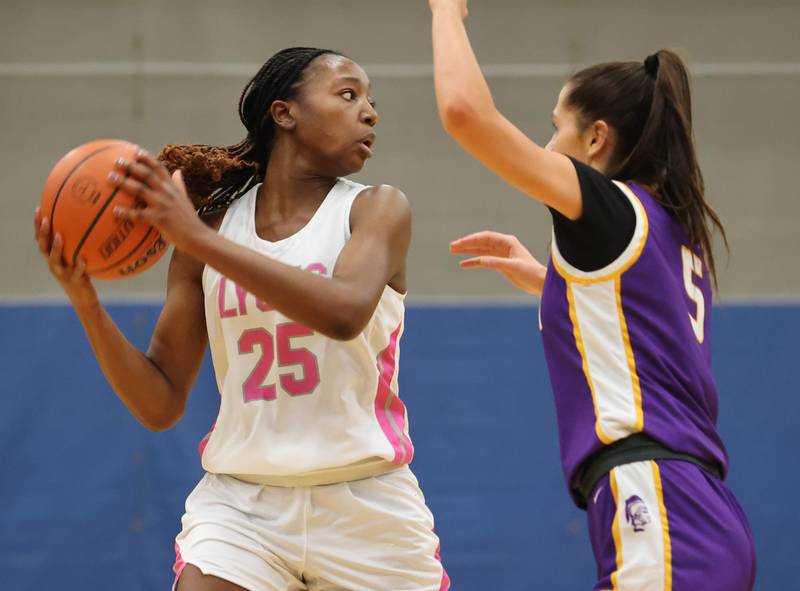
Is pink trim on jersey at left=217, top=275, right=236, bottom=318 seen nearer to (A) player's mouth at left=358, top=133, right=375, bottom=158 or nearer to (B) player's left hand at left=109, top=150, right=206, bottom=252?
(B) player's left hand at left=109, top=150, right=206, bottom=252

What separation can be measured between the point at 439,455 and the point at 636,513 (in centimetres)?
332

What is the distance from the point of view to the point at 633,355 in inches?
87.2

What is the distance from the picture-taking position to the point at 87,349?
5.46 meters

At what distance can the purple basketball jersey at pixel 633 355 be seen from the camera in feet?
7.17

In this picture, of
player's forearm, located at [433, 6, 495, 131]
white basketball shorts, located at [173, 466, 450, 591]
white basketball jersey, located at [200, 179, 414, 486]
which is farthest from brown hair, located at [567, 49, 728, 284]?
white basketball shorts, located at [173, 466, 450, 591]

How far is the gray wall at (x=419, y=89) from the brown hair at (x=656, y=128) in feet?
13.1

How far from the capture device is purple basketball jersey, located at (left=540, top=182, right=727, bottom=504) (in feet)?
7.17

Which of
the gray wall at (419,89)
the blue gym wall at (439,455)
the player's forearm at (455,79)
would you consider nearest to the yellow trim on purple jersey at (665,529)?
the player's forearm at (455,79)

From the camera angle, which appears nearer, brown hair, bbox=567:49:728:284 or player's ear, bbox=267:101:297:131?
brown hair, bbox=567:49:728:284

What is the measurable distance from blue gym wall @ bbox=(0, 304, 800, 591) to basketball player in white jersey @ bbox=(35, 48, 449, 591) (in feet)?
8.86

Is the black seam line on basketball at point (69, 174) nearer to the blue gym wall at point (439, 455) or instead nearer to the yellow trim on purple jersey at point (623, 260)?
the yellow trim on purple jersey at point (623, 260)

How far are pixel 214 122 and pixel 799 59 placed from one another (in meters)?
3.62

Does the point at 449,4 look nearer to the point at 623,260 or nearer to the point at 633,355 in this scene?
the point at 623,260

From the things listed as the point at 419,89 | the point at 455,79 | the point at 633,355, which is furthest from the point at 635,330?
the point at 419,89
